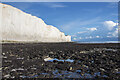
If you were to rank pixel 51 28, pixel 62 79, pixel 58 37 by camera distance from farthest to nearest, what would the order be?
pixel 58 37 < pixel 51 28 < pixel 62 79

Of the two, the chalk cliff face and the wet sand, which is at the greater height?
the chalk cliff face

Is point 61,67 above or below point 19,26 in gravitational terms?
below

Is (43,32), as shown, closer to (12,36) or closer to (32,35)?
(32,35)

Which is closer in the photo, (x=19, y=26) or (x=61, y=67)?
(x=61, y=67)

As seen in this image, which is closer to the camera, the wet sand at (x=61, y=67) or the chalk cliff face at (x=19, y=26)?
the wet sand at (x=61, y=67)

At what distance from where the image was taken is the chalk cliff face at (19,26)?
43787 millimetres

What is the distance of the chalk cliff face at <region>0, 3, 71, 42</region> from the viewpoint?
43.8 meters

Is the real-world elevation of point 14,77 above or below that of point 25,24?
below

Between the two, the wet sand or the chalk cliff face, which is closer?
the wet sand

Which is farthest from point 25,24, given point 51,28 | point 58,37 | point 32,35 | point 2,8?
point 58,37

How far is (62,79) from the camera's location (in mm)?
3604

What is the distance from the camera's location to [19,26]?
48688mm

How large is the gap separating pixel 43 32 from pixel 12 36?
865 inches

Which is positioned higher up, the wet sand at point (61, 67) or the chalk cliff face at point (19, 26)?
the chalk cliff face at point (19, 26)
